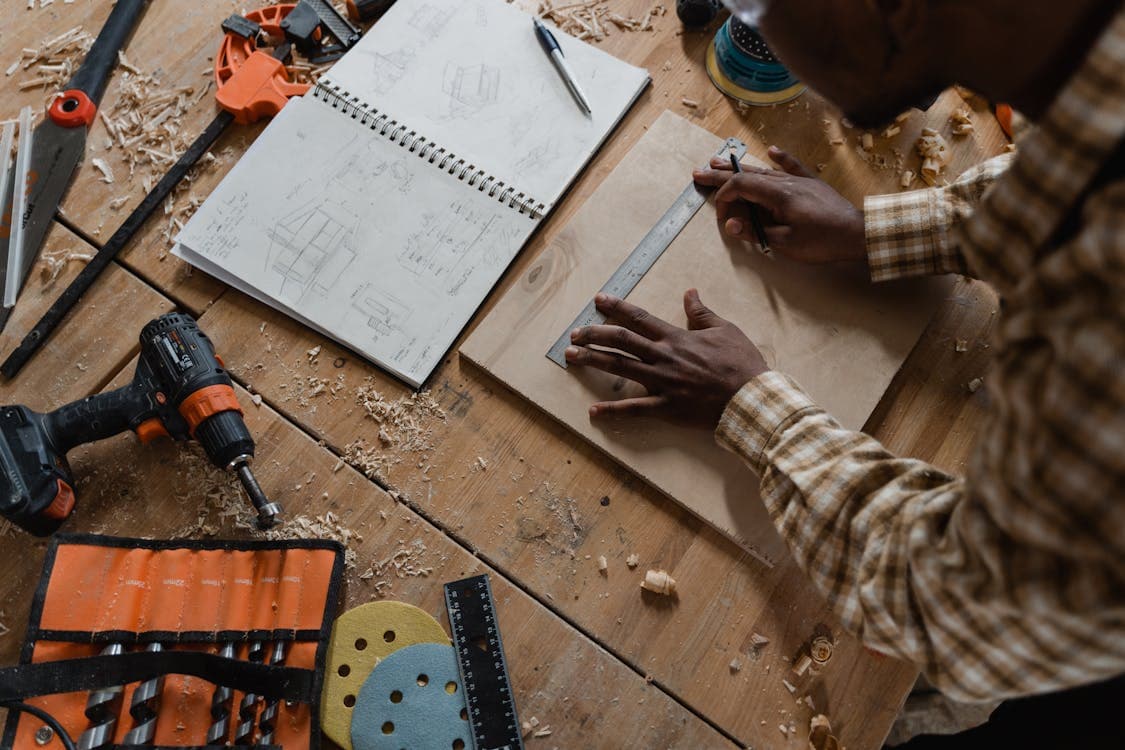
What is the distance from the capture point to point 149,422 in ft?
3.96

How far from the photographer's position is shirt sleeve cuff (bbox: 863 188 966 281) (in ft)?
4.08

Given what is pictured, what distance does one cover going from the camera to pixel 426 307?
1343 mm

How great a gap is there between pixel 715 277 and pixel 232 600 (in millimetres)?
896

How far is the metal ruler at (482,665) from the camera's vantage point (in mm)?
1099

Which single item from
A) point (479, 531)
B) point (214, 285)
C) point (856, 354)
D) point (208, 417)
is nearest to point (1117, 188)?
point (856, 354)

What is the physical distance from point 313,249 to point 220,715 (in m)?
0.75

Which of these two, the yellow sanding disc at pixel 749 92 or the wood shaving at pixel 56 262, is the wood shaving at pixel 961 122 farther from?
the wood shaving at pixel 56 262

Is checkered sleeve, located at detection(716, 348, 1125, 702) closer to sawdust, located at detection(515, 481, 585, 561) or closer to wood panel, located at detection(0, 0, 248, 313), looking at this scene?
sawdust, located at detection(515, 481, 585, 561)

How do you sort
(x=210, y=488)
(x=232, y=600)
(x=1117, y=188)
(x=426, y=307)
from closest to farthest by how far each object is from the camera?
(x=1117, y=188)
(x=232, y=600)
(x=210, y=488)
(x=426, y=307)

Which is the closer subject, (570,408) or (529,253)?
(570,408)

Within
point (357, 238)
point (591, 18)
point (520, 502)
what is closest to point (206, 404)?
point (357, 238)

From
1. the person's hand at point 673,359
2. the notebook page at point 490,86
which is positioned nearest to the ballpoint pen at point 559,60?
the notebook page at point 490,86

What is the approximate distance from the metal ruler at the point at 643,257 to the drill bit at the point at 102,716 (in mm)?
766

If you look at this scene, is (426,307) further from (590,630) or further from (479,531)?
(590,630)
